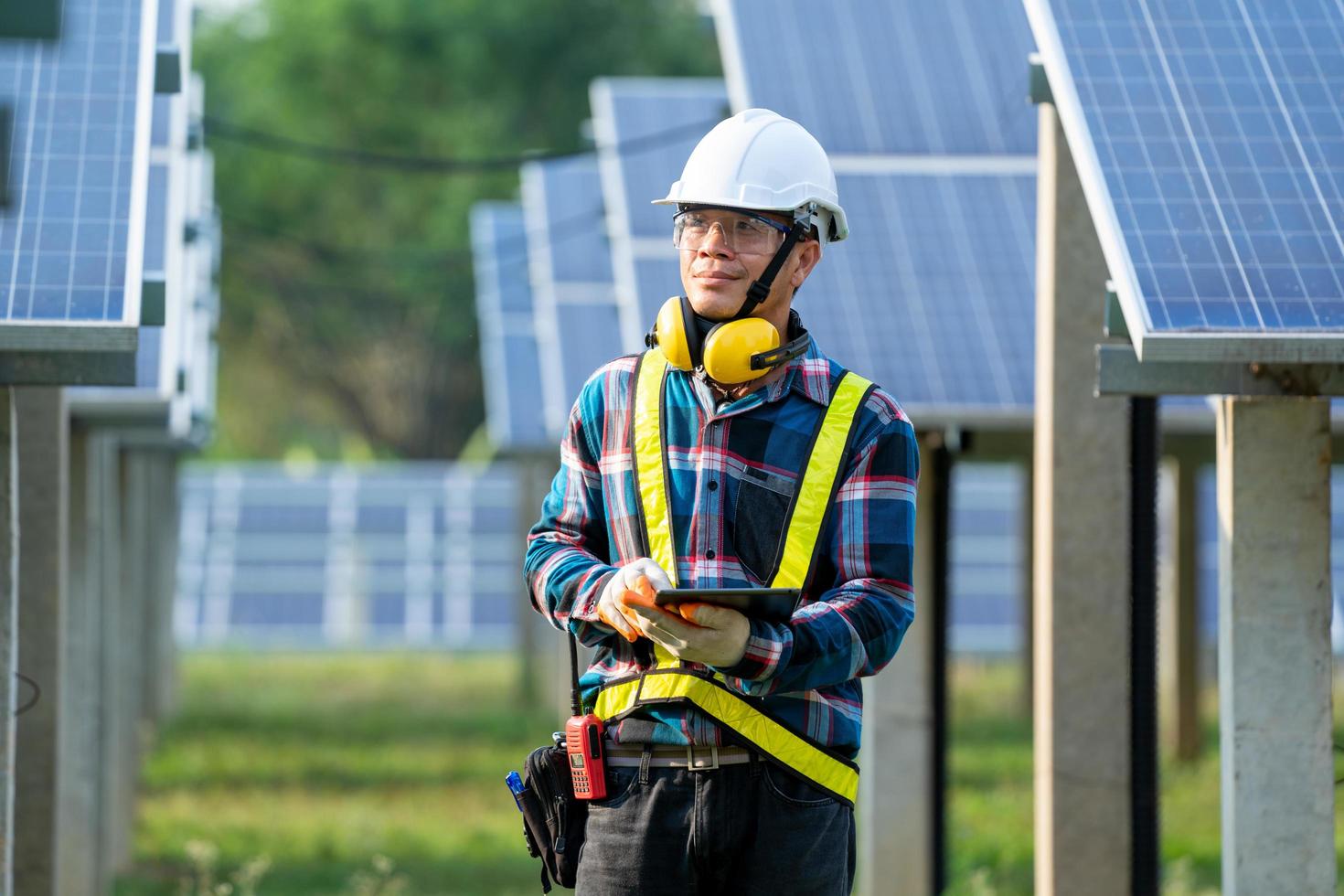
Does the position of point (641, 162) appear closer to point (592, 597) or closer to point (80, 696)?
point (80, 696)

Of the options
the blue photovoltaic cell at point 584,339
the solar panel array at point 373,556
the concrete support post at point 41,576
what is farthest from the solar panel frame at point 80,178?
the solar panel array at point 373,556

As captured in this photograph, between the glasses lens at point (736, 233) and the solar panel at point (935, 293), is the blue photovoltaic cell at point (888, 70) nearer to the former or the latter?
the solar panel at point (935, 293)

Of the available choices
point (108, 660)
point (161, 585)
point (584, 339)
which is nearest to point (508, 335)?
point (161, 585)

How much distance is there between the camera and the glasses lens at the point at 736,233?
438cm

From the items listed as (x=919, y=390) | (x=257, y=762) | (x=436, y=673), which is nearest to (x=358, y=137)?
(x=436, y=673)

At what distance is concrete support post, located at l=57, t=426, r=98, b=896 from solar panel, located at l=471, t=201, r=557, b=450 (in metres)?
8.86

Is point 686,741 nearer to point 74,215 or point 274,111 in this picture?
point 74,215

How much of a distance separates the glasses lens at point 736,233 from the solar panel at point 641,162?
6.53 m

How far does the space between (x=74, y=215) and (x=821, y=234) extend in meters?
2.16

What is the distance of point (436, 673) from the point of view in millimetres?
27109

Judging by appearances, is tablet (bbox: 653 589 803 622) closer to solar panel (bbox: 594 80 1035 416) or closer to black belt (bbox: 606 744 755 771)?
black belt (bbox: 606 744 755 771)

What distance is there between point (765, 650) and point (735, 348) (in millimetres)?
556

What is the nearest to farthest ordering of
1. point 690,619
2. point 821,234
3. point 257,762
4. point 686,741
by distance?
point 690,619 → point 686,741 → point 821,234 → point 257,762

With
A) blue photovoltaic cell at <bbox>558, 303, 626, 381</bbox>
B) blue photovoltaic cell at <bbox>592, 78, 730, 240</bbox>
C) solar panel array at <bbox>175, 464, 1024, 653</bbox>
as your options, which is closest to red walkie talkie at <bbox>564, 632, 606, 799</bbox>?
blue photovoltaic cell at <bbox>592, 78, 730, 240</bbox>
